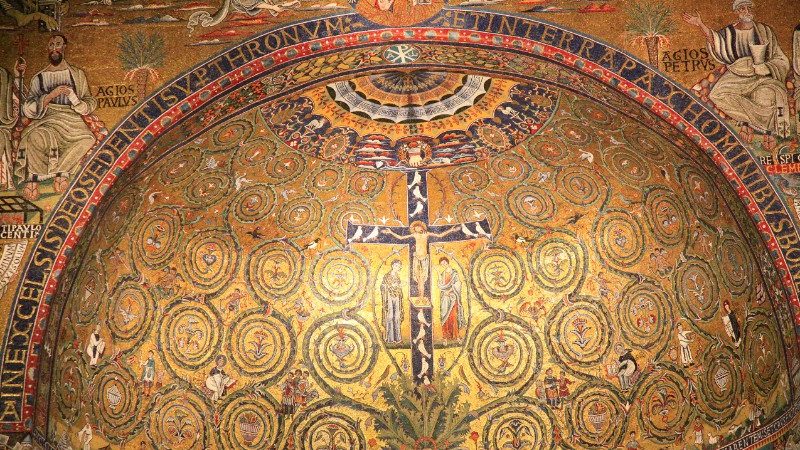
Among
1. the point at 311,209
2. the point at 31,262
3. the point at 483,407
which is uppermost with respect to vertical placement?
the point at 311,209

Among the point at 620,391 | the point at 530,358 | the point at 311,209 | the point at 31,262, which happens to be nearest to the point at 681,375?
the point at 620,391

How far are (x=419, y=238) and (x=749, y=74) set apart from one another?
537cm

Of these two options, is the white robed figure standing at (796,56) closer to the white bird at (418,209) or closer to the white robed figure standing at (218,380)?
the white bird at (418,209)

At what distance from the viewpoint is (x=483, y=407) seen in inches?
746

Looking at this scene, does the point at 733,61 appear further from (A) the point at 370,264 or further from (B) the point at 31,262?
(B) the point at 31,262

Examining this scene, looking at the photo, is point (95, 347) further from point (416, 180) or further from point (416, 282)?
point (416, 180)

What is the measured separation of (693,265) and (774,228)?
2.43 metres

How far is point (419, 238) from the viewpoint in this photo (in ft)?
63.4

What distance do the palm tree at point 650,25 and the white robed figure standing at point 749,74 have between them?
0.94ft

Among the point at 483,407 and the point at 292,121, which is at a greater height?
the point at 292,121

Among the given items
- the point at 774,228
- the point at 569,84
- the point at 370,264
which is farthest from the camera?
the point at 370,264

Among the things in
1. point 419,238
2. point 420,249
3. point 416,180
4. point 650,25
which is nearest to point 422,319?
point 420,249

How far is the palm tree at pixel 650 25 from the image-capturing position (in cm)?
1622

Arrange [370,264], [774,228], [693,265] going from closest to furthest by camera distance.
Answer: [774,228]
[693,265]
[370,264]
